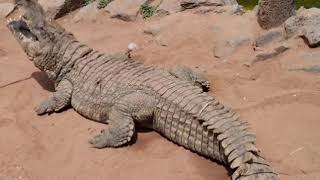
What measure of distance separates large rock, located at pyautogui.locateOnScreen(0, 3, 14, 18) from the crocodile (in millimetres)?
2733

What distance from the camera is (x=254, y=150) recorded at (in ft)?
13.5

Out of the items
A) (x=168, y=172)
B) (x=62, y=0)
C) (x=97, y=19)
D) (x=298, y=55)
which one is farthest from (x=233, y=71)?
(x=62, y=0)

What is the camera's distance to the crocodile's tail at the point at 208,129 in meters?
4.07

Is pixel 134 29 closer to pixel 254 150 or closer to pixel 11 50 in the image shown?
pixel 11 50

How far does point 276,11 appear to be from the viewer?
6602 mm

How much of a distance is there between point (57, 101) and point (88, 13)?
313cm

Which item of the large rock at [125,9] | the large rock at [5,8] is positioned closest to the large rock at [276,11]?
the large rock at [125,9]

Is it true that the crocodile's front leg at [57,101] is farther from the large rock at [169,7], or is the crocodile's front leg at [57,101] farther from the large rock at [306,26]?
the large rock at [306,26]

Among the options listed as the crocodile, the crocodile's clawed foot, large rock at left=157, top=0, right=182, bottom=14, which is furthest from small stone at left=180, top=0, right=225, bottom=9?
the crocodile's clawed foot

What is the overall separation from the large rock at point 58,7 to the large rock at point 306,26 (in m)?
3.98

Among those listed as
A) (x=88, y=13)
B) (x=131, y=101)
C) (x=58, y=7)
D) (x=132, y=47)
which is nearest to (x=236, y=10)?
(x=132, y=47)

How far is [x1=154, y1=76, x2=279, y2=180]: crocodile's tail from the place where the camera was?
4.07m

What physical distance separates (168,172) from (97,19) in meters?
4.42

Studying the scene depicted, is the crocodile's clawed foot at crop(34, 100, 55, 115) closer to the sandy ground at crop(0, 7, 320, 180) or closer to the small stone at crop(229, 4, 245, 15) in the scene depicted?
Result: the sandy ground at crop(0, 7, 320, 180)
